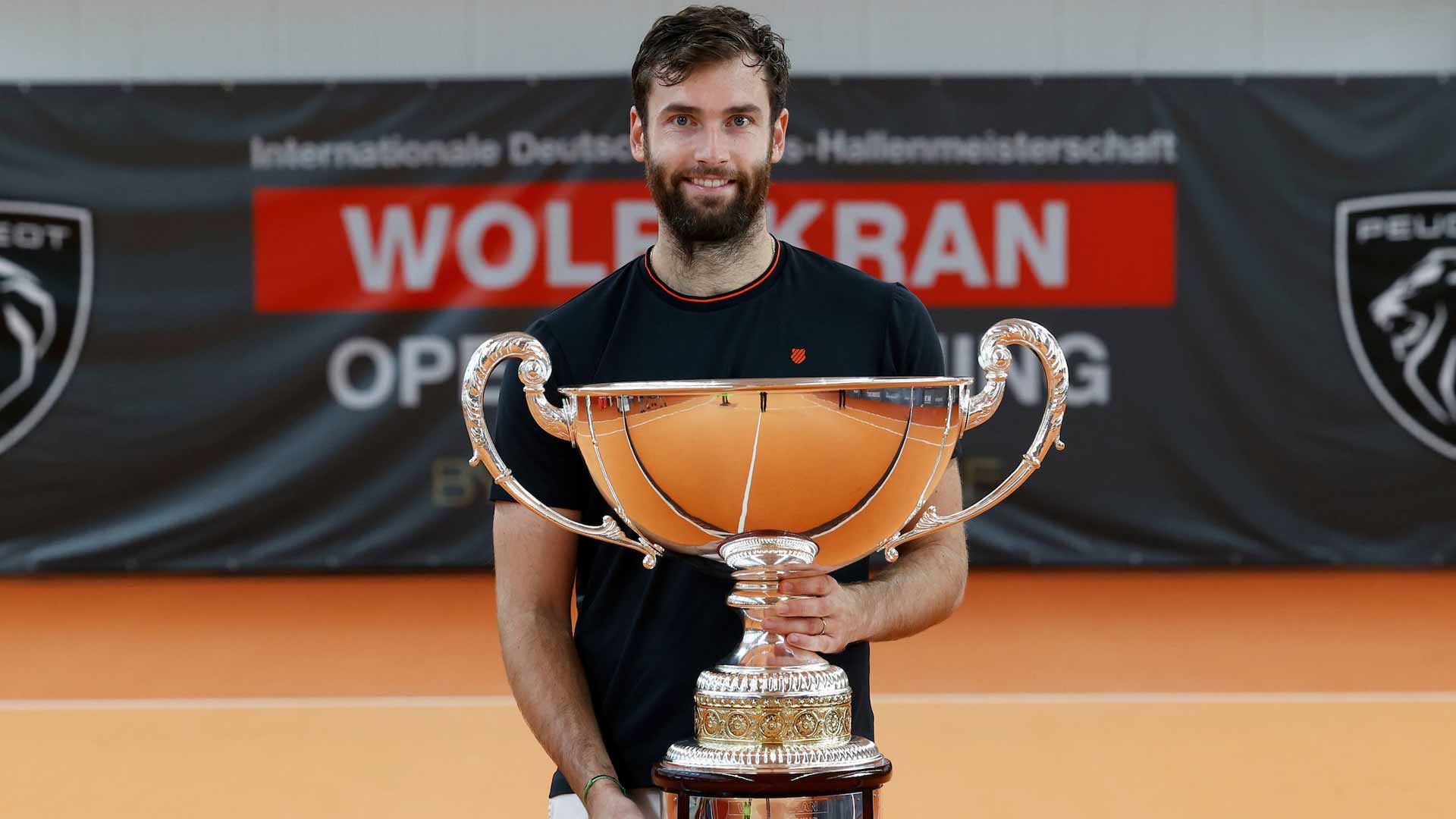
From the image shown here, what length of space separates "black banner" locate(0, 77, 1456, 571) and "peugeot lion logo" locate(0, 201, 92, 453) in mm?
13

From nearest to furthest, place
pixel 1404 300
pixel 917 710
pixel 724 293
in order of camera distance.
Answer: pixel 724 293
pixel 917 710
pixel 1404 300

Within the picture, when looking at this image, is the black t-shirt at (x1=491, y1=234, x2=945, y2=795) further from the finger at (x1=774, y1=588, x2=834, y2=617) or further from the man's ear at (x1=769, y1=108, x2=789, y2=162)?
the finger at (x1=774, y1=588, x2=834, y2=617)

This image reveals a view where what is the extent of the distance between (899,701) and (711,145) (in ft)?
10.5

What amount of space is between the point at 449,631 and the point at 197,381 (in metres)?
1.98

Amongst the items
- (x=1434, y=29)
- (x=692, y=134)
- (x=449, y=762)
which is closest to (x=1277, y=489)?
(x=1434, y=29)

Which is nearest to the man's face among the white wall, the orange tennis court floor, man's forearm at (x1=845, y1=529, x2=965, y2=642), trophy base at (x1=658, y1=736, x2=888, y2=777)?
man's forearm at (x1=845, y1=529, x2=965, y2=642)

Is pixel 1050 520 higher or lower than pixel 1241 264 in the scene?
lower

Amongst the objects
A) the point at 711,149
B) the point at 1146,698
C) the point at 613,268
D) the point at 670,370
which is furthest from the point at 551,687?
the point at 613,268

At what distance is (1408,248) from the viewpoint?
6879 mm

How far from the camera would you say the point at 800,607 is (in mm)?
1298

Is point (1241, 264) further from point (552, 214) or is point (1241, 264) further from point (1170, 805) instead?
point (1170, 805)

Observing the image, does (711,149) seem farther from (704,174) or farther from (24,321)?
(24,321)

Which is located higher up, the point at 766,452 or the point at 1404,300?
the point at 1404,300

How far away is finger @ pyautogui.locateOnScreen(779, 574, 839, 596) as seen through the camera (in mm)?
1305
